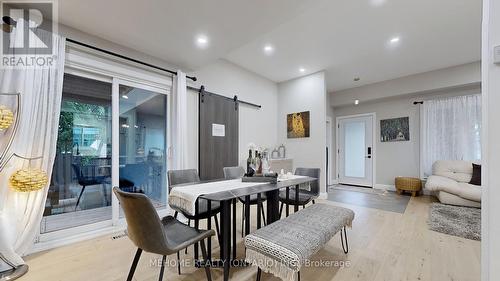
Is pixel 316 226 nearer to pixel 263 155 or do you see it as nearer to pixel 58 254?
pixel 263 155

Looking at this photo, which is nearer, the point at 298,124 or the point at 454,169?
the point at 454,169

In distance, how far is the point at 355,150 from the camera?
6094 millimetres

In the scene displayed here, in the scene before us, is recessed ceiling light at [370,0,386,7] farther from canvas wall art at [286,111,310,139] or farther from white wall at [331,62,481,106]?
white wall at [331,62,481,106]

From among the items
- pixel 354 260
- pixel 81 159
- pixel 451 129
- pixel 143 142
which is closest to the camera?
pixel 354 260

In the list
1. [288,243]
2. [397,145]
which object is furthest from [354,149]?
[288,243]

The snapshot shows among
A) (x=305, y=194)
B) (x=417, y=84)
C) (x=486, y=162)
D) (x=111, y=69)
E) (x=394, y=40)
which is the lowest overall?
(x=305, y=194)

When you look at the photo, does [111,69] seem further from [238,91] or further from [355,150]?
[355,150]

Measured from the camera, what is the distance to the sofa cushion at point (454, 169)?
410 cm

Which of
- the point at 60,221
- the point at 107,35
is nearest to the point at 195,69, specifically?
the point at 107,35

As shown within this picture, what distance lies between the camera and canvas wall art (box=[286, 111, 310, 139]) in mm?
4785

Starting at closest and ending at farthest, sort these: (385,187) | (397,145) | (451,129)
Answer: (451,129), (397,145), (385,187)

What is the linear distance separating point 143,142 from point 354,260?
3134mm

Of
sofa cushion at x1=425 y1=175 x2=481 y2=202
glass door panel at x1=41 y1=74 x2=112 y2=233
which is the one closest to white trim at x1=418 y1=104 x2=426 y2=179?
sofa cushion at x1=425 y1=175 x2=481 y2=202

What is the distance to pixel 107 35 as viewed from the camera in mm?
2553
